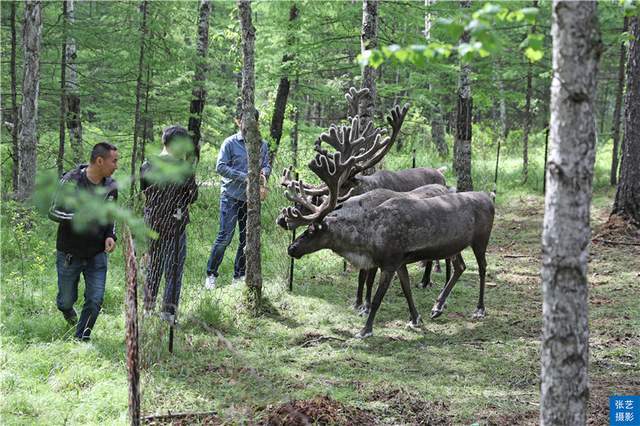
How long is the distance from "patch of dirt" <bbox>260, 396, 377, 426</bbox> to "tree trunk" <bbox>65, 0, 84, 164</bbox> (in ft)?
32.0

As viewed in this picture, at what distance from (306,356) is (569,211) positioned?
4.66 meters

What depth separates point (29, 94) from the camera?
11578 mm

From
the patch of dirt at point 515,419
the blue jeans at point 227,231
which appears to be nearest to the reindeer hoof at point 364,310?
the blue jeans at point 227,231

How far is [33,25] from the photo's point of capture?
11414 mm

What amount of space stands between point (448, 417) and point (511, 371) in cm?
148

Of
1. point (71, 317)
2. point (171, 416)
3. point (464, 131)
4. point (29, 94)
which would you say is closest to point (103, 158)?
point (71, 317)

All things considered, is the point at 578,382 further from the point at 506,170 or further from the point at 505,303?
the point at 506,170

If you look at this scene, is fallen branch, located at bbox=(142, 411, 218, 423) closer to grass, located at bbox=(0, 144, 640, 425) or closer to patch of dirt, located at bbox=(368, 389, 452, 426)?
grass, located at bbox=(0, 144, 640, 425)

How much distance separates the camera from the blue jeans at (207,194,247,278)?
945cm

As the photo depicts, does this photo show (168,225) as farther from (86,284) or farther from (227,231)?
(227,231)

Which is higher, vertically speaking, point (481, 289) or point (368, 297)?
point (481, 289)

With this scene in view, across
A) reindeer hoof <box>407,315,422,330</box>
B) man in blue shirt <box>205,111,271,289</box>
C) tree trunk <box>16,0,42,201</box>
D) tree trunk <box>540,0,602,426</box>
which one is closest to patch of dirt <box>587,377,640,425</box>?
reindeer hoof <box>407,315,422,330</box>

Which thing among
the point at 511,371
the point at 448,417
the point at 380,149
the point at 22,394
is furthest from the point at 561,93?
the point at 380,149

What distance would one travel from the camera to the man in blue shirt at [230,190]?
942 cm
